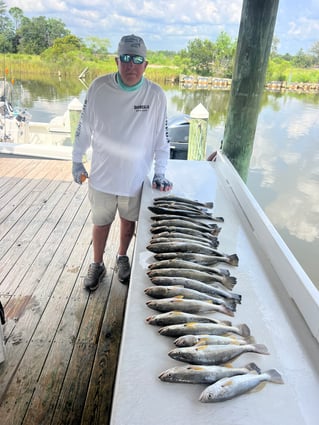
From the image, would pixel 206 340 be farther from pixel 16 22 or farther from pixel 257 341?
pixel 16 22

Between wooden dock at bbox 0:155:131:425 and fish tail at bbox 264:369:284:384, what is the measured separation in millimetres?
981

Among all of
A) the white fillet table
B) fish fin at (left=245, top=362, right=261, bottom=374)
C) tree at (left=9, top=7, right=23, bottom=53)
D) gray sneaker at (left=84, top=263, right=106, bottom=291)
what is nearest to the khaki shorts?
gray sneaker at (left=84, top=263, right=106, bottom=291)

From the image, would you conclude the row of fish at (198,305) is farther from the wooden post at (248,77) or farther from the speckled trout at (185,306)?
the wooden post at (248,77)

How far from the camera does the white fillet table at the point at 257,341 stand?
2.46 feet

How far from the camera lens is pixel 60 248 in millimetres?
2834

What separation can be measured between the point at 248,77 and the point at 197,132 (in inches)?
74.0

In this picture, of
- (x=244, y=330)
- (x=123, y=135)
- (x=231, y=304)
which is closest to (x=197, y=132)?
(x=123, y=135)

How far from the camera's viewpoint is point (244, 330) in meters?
0.99

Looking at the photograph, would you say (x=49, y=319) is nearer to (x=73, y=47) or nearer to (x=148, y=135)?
(x=148, y=135)

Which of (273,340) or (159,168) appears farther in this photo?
(159,168)

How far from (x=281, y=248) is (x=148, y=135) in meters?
1.03

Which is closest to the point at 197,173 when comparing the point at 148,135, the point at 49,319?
the point at 148,135

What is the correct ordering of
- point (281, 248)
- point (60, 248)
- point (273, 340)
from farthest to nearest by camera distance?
point (60, 248) < point (281, 248) < point (273, 340)

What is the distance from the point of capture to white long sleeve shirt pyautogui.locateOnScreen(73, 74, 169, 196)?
1868mm
